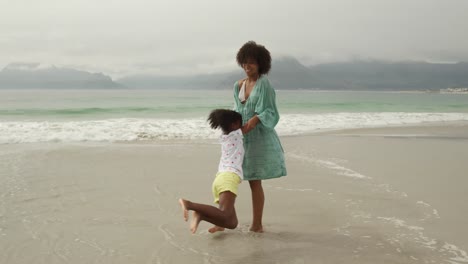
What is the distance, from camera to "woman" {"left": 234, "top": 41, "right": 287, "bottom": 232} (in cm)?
345

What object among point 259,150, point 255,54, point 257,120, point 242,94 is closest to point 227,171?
point 259,150

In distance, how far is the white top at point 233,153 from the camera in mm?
3439

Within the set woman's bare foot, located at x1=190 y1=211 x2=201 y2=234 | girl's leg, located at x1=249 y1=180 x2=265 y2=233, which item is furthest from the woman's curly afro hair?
woman's bare foot, located at x1=190 y1=211 x2=201 y2=234

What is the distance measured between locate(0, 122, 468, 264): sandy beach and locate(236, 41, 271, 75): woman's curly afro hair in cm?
159

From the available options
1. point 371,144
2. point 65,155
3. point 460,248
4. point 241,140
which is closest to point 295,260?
point 241,140

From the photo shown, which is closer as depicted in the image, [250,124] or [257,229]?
[250,124]

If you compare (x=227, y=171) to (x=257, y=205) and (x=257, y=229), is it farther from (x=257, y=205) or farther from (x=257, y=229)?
(x=257, y=229)

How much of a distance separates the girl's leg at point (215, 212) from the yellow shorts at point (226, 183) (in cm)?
4

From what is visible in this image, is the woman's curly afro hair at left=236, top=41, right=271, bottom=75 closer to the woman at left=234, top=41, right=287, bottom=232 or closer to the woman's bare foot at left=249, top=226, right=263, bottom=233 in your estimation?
the woman at left=234, top=41, right=287, bottom=232

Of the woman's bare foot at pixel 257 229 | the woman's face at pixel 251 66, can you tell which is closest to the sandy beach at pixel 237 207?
the woman's bare foot at pixel 257 229

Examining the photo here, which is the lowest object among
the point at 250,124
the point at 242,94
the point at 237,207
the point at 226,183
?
the point at 237,207

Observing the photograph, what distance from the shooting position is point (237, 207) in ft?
15.3

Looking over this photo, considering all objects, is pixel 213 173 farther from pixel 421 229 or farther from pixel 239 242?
pixel 421 229

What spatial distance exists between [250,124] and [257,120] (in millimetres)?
72
